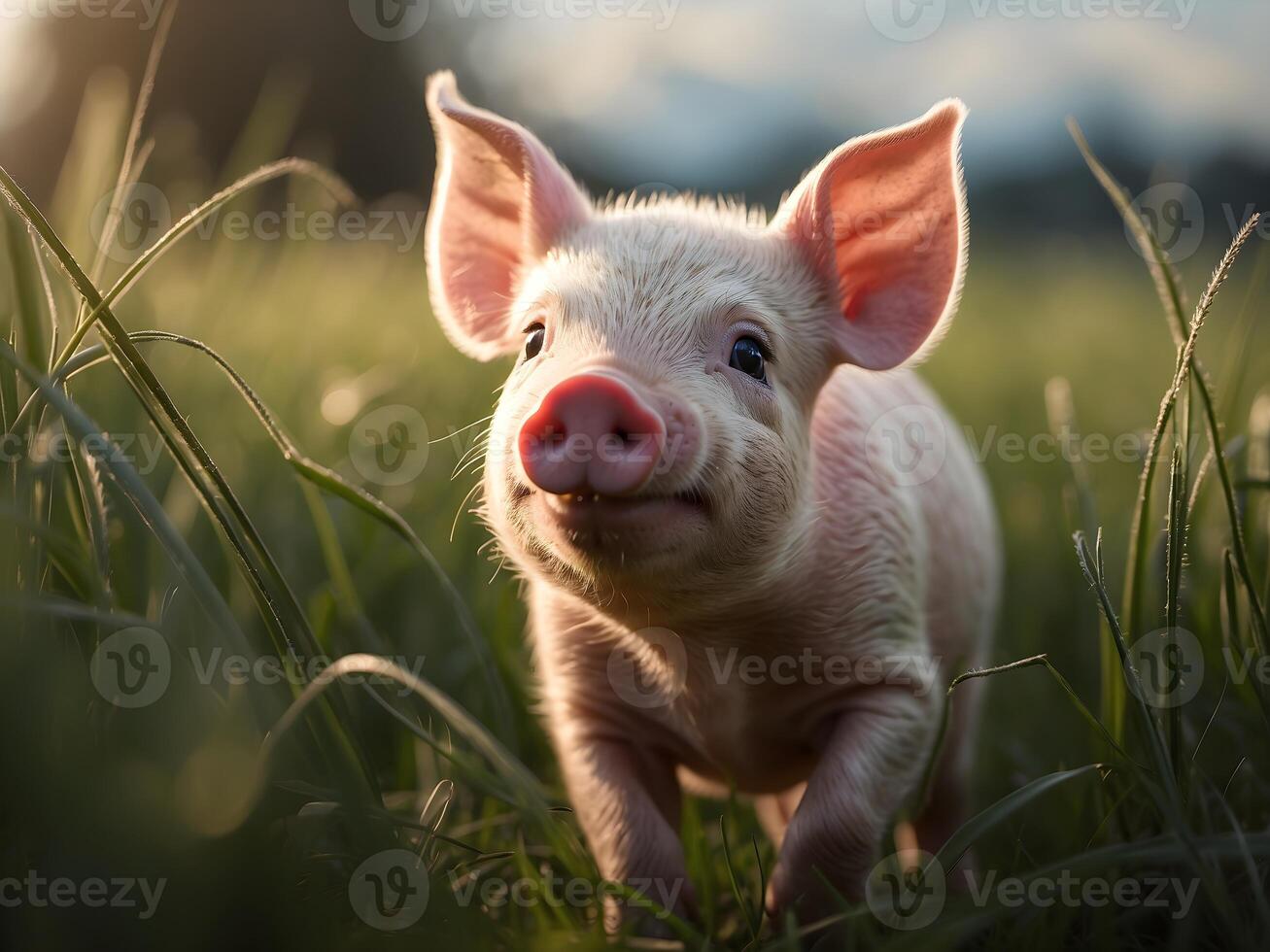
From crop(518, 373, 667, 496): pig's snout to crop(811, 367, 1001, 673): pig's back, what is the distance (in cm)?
92

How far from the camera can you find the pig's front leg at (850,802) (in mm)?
2477


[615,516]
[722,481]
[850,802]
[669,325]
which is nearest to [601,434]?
[615,516]

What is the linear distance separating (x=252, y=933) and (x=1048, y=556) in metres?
4.18

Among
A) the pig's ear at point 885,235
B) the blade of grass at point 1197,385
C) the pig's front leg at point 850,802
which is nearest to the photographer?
the blade of grass at point 1197,385

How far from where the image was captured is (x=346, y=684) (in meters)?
2.54

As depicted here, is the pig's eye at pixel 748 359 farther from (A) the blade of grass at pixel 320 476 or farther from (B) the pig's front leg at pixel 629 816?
(B) the pig's front leg at pixel 629 816

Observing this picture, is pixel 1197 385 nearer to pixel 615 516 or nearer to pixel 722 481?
pixel 722 481

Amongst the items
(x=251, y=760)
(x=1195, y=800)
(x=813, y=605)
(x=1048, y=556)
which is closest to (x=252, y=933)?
(x=251, y=760)

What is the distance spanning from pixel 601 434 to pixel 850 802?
1.09m

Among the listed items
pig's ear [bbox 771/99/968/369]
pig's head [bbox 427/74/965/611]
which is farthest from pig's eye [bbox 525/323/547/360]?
pig's ear [bbox 771/99/968/369]

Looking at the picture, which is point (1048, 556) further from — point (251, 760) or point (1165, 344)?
point (1165, 344)

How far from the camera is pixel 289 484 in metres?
4.10

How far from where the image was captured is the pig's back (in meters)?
2.92

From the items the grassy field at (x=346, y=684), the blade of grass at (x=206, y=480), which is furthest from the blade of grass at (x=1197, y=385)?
the blade of grass at (x=206, y=480)
